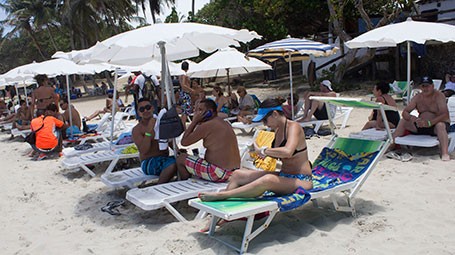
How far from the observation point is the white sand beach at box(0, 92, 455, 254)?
3385mm

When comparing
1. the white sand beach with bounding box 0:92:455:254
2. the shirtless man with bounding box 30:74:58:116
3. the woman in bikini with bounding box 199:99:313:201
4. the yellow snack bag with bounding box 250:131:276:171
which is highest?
the shirtless man with bounding box 30:74:58:116

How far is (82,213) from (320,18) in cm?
1880

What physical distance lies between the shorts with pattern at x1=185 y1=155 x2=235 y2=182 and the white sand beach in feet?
1.46

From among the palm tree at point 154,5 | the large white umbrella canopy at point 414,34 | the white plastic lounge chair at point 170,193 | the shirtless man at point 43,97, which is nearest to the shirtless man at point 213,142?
the white plastic lounge chair at point 170,193

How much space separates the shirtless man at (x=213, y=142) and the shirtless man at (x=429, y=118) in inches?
120

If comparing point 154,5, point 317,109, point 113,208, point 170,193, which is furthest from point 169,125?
point 154,5

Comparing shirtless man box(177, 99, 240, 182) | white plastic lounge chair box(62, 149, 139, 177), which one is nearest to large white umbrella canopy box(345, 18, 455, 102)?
shirtless man box(177, 99, 240, 182)

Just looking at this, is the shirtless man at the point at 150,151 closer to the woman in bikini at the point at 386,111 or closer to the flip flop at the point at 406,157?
the flip flop at the point at 406,157

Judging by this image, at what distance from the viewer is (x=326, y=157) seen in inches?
173

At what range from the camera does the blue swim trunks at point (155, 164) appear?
15.5 ft

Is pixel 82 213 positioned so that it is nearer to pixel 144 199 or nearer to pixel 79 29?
pixel 144 199

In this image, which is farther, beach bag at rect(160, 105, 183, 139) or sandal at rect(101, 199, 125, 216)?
sandal at rect(101, 199, 125, 216)

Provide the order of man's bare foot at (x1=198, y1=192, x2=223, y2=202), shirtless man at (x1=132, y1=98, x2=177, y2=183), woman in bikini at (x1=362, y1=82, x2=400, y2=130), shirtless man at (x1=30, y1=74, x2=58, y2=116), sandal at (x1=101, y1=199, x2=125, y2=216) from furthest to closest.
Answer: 1. shirtless man at (x1=30, y1=74, x2=58, y2=116)
2. woman in bikini at (x1=362, y1=82, x2=400, y2=130)
3. shirtless man at (x1=132, y1=98, x2=177, y2=183)
4. sandal at (x1=101, y1=199, x2=125, y2=216)
5. man's bare foot at (x1=198, y1=192, x2=223, y2=202)

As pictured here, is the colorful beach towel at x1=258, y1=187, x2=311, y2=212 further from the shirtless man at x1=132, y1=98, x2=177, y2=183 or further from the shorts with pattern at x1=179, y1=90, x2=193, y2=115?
the shorts with pattern at x1=179, y1=90, x2=193, y2=115
